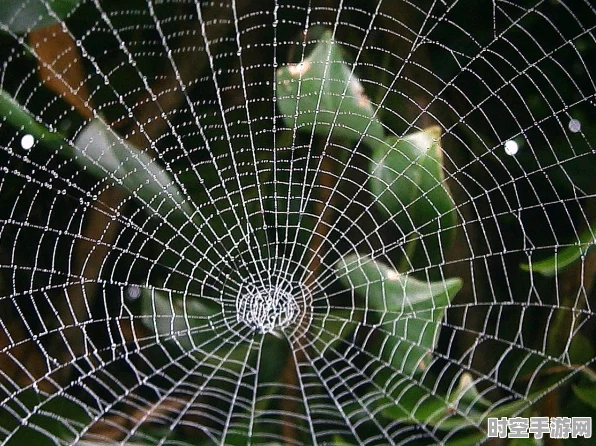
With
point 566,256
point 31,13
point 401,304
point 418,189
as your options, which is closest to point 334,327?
point 401,304

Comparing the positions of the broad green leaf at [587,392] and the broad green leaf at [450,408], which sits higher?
the broad green leaf at [587,392]

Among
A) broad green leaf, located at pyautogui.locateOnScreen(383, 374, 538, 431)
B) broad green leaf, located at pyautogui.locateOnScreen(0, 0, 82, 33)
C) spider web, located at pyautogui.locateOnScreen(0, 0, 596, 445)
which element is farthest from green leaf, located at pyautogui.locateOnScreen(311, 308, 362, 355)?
broad green leaf, located at pyautogui.locateOnScreen(0, 0, 82, 33)

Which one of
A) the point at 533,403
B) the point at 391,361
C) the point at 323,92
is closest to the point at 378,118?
the point at 323,92

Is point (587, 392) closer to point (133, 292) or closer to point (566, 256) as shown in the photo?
point (566, 256)

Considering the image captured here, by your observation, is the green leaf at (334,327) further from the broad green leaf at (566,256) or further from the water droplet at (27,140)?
the water droplet at (27,140)

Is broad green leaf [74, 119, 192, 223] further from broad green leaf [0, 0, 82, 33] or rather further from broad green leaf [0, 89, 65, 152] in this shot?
broad green leaf [0, 0, 82, 33]

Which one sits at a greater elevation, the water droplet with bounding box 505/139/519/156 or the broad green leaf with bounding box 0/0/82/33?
the broad green leaf with bounding box 0/0/82/33

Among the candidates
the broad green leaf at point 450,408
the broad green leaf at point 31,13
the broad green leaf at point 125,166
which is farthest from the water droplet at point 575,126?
the broad green leaf at point 31,13
